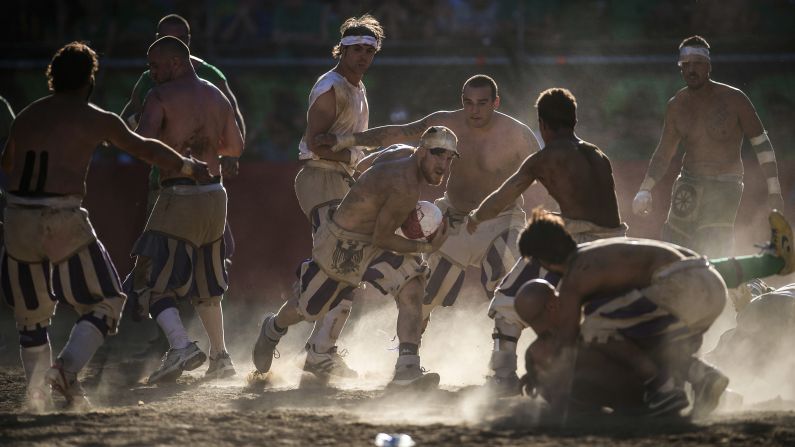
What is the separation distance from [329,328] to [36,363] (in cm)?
207

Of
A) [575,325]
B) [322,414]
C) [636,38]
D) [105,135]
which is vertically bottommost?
[322,414]

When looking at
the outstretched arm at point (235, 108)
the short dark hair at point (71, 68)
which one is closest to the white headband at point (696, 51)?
the outstretched arm at point (235, 108)

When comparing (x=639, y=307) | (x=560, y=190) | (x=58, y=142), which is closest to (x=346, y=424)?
(x=639, y=307)

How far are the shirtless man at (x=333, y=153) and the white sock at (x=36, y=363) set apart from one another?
1.86 metres

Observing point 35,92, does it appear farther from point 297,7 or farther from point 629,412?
point 629,412

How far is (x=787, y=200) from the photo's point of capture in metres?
12.8

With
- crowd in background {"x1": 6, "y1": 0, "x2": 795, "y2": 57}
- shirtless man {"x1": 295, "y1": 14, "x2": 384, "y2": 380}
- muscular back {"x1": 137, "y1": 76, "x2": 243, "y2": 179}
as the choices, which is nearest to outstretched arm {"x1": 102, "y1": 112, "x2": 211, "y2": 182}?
muscular back {"x1": 137, "y1": 76, "x2": 243, "y2": 179}

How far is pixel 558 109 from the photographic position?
23.4 feet

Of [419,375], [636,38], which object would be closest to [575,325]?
[419,375]

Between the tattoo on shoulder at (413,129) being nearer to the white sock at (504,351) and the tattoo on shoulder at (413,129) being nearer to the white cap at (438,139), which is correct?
the white cap at (438,139)

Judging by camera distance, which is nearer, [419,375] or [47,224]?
[47,224]

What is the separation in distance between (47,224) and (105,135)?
0.57 metres

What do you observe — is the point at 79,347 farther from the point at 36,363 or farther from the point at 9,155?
the point at 9,155

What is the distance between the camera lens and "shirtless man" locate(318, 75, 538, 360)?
831 cm
